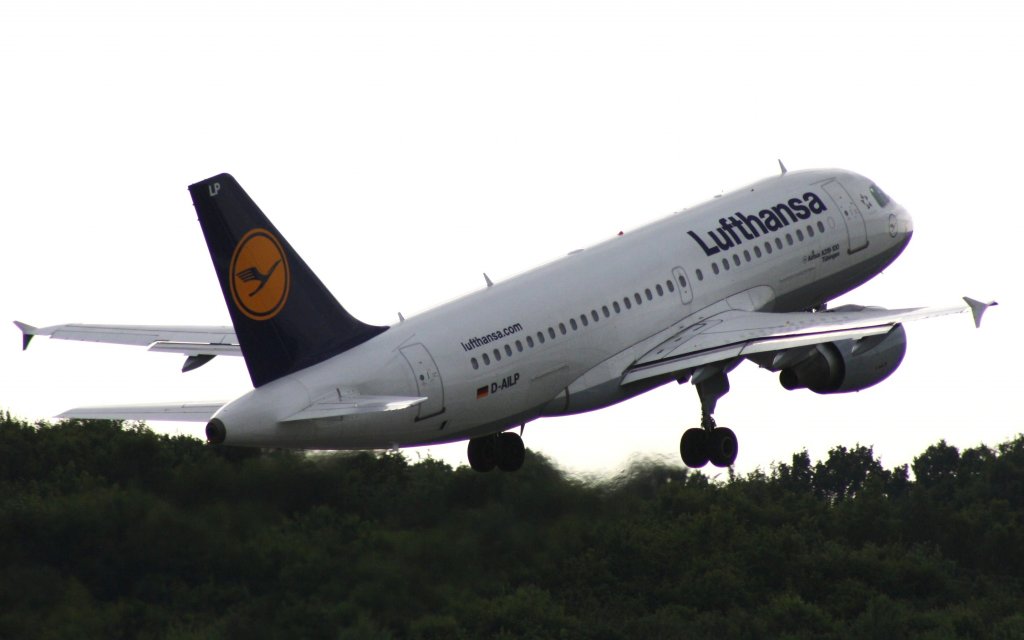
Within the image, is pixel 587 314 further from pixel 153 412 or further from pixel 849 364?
pixel 153 412

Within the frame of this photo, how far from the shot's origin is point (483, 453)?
48.6 m

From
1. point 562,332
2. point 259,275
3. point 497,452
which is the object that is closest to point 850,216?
point 562,332

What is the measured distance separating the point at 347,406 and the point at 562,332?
6.98 metres

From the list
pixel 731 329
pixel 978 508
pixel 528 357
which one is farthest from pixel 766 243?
pixel 978 508

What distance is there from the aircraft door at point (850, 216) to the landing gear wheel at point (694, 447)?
27.3 feet

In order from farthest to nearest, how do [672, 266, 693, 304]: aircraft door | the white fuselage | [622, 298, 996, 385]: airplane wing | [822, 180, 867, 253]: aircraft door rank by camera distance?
[822, 180, 867, 253]: aircraft door → [672, 266, 693, 304]: aircraft door → [622, 298, 996, 385]: airplane wing → the white fuselage

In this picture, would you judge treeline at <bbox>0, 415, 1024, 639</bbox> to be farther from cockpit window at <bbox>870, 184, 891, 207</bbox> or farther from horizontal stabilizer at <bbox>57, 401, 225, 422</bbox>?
cockpit window at <bbox>870, 184, 891, 207</bbox>

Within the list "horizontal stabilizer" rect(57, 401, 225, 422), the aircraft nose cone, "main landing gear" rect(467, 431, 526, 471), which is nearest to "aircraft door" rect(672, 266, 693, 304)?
"main landing gear" rect(467, 431, 526, 471)

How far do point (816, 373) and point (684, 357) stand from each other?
12.2 ft

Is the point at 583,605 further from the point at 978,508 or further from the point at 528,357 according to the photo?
the point at 978,508

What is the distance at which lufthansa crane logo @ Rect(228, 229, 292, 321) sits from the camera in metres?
40.6

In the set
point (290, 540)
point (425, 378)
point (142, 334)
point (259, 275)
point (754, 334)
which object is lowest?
point (290, 540)

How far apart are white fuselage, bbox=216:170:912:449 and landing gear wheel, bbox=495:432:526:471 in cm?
211


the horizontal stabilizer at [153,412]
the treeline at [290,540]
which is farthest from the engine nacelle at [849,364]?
the horizontal stabilizer at [153,412]
